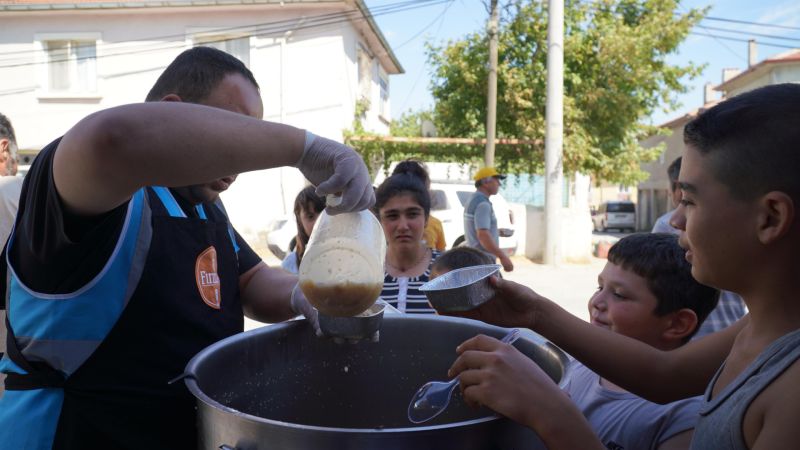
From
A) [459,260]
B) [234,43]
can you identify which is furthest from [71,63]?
[459,260]

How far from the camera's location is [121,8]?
13250mm

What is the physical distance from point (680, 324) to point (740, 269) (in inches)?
37.3

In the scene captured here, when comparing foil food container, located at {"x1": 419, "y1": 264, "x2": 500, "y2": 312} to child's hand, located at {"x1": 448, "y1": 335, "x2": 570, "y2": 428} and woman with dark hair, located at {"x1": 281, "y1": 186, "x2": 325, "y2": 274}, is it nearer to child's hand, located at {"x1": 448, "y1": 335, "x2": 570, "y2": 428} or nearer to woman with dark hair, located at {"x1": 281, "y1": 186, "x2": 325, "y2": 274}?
child's hand, located at {"x1": 448, "y1": 335, "x2": 570, "y2": 428}

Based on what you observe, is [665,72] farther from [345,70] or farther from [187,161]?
[187,161]

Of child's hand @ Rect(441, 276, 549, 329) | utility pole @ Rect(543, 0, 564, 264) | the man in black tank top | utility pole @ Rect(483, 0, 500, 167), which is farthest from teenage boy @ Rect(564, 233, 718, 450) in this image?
utility pole @ Rect(483, 0, 500, 167)

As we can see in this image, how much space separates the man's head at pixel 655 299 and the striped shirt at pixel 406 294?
1099 mm

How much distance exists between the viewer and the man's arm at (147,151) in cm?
106

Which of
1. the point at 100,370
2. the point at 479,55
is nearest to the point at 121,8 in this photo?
the point at 479,55

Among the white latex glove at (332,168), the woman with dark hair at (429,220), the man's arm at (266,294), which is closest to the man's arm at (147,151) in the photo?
the white latex glove at (332,168)

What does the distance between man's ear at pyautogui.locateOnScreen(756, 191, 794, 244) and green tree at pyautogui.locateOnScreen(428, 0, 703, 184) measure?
12.5m

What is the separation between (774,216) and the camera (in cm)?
105

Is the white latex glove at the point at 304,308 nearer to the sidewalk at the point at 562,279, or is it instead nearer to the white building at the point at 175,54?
the sidewalk at the point at 562,279

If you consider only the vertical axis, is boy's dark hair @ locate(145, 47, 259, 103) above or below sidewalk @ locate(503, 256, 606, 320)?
above

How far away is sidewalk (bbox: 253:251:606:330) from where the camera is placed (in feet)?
27.4
